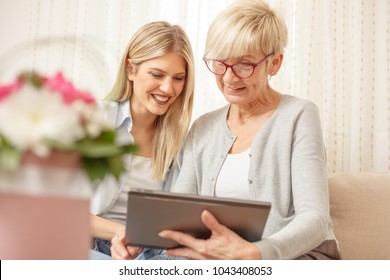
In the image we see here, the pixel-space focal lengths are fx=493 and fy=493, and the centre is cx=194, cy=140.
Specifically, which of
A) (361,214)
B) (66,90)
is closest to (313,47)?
(361,214)

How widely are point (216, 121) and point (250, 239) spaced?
585 mm

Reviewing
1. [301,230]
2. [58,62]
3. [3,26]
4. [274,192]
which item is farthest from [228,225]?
[3,26]

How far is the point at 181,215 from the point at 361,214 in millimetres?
984

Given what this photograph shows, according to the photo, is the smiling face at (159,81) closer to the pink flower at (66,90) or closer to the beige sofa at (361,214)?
the beige sofa at (361,214)

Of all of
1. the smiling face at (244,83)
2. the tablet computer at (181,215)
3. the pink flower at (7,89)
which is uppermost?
the smiling face at (244,83)

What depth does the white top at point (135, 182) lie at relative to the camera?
5.27ft

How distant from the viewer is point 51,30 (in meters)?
2.16

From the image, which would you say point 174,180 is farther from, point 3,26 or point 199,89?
point 3,26

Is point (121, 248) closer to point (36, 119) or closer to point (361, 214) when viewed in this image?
point (36, 119)

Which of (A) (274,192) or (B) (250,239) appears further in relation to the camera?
(A) (274,192)

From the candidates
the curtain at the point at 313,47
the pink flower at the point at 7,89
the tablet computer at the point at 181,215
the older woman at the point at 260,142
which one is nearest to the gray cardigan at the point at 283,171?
Answer: the older woman at the point at 260,142

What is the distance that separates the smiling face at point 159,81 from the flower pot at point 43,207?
3.16ft

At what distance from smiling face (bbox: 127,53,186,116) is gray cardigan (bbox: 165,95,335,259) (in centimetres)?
16
